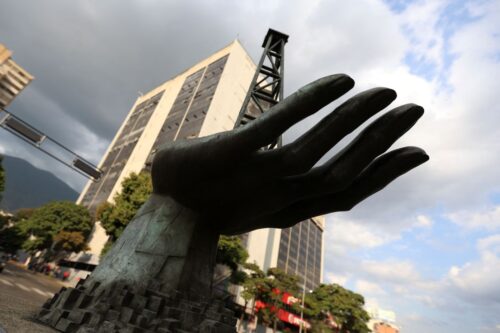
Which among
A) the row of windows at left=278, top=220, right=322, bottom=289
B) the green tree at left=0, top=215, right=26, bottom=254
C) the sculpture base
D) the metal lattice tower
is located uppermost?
the row of windows at left=278, top=220, right=322, bottom=289

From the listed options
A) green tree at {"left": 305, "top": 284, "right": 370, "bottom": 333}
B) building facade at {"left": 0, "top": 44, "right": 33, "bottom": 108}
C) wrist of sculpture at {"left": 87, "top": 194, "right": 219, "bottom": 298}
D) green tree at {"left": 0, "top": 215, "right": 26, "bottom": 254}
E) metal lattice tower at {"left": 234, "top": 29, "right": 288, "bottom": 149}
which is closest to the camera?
wrist of sculpture at {"left": 87, "top": 194, "right": 219, "bottom": 298}

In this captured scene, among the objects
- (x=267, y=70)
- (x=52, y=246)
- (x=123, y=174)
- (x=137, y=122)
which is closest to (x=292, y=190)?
(x=267, y=70)

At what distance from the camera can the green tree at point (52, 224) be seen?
3984cm

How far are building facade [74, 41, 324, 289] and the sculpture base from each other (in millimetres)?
34716

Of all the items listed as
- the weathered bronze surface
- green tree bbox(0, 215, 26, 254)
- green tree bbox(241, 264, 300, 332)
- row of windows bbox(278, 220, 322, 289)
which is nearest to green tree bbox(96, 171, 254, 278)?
green tree bbox(241, 264, 300, 332)

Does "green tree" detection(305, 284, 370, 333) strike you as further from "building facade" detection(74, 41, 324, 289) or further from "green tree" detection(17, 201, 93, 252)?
"green tree" detection(17, 201, 93, 252)

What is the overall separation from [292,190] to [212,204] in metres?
2.04

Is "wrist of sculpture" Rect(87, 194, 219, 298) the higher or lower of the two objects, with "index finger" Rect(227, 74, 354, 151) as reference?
lower

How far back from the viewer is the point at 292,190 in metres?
7.19

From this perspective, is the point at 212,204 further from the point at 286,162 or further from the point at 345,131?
the point at 345,131

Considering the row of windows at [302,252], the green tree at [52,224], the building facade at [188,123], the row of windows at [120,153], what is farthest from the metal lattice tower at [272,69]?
the row of windows at [302,252]

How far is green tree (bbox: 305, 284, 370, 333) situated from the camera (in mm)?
33688

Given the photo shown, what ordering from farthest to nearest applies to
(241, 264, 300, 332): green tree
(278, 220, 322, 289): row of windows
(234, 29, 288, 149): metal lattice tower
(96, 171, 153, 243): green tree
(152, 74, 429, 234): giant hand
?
(278, 220, 322, 289): row of windows → (241, 264, 300, 332): green tree → (96, 171, 153, 243): green tree → (234, 29, 288, 149): metal lattice tower → (152, 74, 429, 234): giant hand

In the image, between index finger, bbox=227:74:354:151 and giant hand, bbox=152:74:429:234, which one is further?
giant hand, bbox=152:74:429:234
